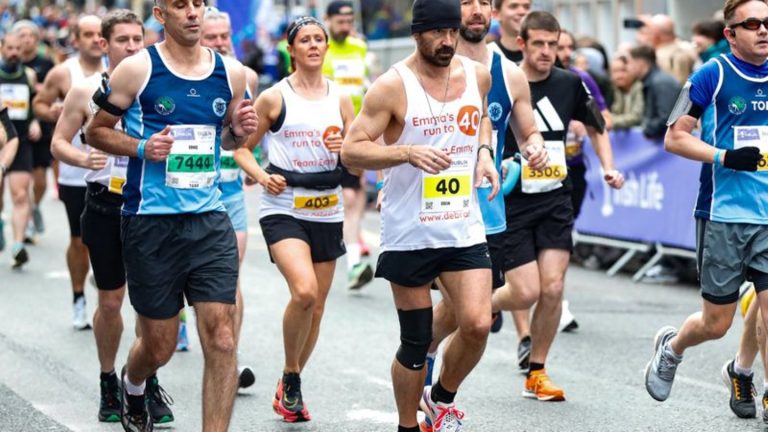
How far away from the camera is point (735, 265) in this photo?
7.32 m

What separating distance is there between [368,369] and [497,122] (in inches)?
89.4

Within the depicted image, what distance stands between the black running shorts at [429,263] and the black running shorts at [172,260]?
75 cm

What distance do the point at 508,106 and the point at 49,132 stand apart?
9.51m

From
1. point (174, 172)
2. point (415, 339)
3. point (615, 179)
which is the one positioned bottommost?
point (415, 339)

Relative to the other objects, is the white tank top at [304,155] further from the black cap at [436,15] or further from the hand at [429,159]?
the hand at [429,159]

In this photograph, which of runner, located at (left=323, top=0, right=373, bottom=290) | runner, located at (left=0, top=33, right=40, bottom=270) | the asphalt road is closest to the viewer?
the asphalt road

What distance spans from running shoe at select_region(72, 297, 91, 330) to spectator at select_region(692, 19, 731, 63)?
233 inches

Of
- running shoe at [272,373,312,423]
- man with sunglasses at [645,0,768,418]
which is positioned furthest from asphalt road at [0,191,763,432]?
man with sunglasses at [645,0,768,418]

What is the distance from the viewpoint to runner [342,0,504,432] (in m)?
6.65

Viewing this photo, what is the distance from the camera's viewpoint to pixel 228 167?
9188 mm

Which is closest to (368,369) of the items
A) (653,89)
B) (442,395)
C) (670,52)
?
(442,395)

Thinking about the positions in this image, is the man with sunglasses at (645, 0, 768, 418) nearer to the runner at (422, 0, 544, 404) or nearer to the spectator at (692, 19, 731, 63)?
the runner at (422, 0, 544, 404)

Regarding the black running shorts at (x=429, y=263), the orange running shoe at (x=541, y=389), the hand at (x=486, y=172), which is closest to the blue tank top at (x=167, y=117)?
the black running shorts at (x=429, y=263)

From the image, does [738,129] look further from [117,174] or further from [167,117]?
[117,174]
